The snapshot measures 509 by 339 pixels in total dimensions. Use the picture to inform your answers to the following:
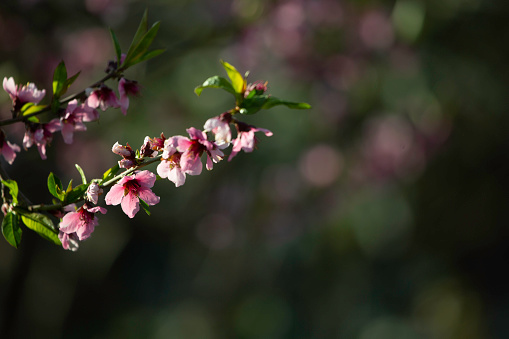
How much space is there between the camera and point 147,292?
128 inches

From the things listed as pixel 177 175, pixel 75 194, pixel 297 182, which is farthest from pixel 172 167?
pixel 297 182

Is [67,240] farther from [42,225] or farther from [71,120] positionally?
[71,120]

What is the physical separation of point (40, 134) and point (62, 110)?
0.14 feet

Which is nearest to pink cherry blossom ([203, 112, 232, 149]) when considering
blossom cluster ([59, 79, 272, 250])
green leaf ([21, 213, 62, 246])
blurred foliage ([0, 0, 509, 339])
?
blossom cluster ([59, 79, 272, 250])

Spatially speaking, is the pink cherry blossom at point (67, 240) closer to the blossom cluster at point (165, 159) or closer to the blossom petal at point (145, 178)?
the blossom cluster at point (165, 159)

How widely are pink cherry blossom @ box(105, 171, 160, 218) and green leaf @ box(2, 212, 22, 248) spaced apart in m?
0.11

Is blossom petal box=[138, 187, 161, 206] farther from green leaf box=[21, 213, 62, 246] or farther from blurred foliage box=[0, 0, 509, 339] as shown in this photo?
blurred foliage box=[0, 0, 509, 339]

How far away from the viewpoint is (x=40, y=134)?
696 mm

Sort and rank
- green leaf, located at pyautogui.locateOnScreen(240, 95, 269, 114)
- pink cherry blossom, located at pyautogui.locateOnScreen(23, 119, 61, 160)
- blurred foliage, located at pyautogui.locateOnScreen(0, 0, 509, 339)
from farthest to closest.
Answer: blurred foliage, located at pyautogui.locateOnScreen(0, 0, 509, 339) → pink cherry blossom, located at pyautogui.locateOnScreen(23, 119, 61, 160) → green leaf, located at pyautogui.locateOnScreen(240, 95, 269, 114)

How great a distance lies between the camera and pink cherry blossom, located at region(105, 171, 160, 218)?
64cm

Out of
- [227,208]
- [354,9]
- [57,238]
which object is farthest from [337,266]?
[57,238]

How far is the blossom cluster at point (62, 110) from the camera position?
Answer: 2.30 ft

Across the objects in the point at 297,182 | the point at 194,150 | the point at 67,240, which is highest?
the point at 194,150

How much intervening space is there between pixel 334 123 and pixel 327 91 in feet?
0.65
